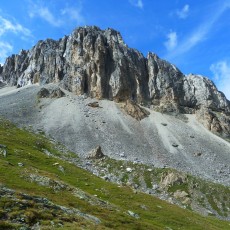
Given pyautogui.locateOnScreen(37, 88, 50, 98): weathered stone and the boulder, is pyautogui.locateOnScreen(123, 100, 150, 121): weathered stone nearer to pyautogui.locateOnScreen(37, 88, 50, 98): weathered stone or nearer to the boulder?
pyautogui.locateOnScreen(37, 88, 50, 98): weathered stone

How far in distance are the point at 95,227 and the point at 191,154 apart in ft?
358

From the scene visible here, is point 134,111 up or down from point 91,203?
up

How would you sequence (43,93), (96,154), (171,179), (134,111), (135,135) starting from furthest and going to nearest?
(43,93), (134,111), (135,135), (96,154), (171,179)

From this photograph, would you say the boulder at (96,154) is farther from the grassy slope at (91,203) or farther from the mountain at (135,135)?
the grassy slope at (91,203)

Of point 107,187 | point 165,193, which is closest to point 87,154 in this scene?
point 165,193

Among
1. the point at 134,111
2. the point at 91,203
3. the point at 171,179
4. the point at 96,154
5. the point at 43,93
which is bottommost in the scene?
the point at 91,203

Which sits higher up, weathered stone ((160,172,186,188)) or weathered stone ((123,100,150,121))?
weathered stone ((123,100,150,121))

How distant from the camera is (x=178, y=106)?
199375 millimetres

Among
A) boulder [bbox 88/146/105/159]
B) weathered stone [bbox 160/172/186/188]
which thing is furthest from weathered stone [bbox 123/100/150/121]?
weathered stone [bbox 160/172/186/188]

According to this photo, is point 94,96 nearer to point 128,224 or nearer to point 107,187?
point 107,187

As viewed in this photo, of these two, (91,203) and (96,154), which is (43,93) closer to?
(96,154)

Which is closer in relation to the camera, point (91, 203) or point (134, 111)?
point (91, 203)

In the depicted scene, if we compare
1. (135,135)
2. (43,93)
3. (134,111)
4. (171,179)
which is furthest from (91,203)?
(43,93)

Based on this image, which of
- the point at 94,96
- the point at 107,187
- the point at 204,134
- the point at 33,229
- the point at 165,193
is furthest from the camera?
the point at 94,96
